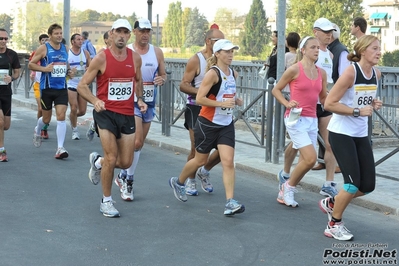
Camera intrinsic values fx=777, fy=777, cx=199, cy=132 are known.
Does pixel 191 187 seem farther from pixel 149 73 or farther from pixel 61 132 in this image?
pixel 61 132

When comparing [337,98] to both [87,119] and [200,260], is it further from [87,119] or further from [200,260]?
[87,119]

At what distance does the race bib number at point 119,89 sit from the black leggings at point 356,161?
225cm

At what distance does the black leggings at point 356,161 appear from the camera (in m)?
6.71

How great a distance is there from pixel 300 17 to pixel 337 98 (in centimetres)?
10046

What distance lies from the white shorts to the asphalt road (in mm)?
720

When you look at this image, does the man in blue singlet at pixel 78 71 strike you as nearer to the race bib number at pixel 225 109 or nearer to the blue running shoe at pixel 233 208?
the race bib number at pixel 225 109

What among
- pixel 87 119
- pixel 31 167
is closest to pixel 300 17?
pixel 87 119

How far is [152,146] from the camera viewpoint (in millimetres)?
13430

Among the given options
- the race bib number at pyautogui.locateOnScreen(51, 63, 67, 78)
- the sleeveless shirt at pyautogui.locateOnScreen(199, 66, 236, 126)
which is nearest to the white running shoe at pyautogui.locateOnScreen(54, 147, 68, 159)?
the race bib number at pyautogui.locateOnScreen(51, 63, 67, 78)

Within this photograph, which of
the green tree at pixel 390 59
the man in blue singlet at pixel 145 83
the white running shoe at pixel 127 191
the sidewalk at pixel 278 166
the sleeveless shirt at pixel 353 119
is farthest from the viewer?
the green tree at pixel 390 59

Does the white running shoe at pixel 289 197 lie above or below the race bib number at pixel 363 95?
below

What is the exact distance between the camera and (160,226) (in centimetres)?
734

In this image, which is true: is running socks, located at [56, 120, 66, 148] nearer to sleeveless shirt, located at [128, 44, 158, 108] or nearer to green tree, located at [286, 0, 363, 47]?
sleeveless shirt, located at [128, 44, 158, 108]

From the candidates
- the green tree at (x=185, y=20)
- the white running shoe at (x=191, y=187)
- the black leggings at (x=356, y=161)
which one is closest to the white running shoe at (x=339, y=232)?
the black leggings at (x=356, y=161)
